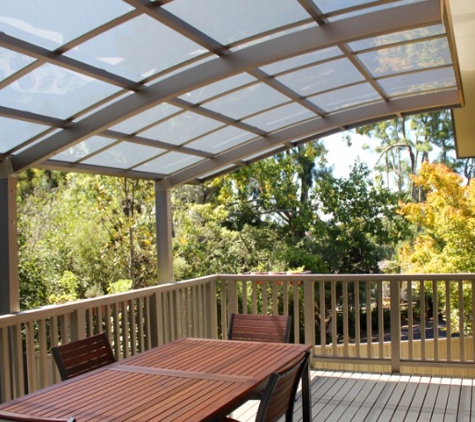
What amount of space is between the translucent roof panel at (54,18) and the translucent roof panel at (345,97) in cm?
277

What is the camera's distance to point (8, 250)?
13.7ft

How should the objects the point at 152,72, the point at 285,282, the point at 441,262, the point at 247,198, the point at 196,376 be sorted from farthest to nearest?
1. the point at 247,198
2. the point at 441,262
3. the point at 285,282
4. the point at 152,72
5. the point at 196,376

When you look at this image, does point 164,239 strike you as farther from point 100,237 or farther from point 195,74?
point 100,237

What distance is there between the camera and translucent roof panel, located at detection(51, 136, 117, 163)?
16.5 ft

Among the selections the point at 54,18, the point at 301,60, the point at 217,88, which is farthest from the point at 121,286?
the point at 54,18

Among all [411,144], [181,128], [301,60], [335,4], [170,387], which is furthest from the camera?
[411,144]

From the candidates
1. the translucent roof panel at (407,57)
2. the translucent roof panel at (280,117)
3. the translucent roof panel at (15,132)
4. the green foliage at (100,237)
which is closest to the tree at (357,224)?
the green foliage at (100,237)

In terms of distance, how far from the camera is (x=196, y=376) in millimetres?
2904

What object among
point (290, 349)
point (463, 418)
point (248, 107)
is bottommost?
point (463, 418)

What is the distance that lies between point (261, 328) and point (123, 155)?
2.43 m

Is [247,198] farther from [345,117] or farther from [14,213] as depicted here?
[14,213]

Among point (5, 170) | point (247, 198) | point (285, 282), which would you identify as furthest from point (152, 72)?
point (247, 198)

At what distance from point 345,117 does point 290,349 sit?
137 inches

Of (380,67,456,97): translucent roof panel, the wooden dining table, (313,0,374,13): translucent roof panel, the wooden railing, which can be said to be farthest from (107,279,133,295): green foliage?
(313,0,374,13): translucent roof panel
